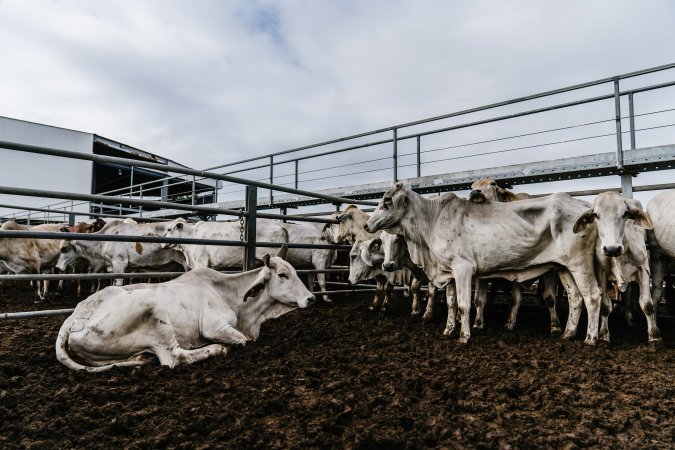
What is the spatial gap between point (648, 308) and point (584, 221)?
117 centimetres

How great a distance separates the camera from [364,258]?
7469 mm

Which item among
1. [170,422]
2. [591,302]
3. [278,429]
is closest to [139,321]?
[170,422]

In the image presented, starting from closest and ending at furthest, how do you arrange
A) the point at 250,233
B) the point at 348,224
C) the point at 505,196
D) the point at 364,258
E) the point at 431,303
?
the point at 250,233 < the point at 431,303 < the point at 505,196 < the point at 364,258 < the point at 348,224

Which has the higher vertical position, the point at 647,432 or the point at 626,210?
Answer: the point at 626,210

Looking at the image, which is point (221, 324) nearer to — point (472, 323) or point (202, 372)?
point (202, 372)

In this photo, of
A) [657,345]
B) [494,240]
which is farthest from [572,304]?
[494,240]

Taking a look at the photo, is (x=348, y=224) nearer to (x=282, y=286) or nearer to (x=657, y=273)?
(x=282, y=286)

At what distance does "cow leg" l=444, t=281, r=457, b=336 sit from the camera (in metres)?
5.20

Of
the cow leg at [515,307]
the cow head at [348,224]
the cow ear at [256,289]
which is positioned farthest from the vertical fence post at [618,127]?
the cow ear at [256,289]

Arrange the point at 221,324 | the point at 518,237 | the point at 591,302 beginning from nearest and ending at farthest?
the point at 221,324, the point at 591,302, the point at 518,237

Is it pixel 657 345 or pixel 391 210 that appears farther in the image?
pixel 391 210

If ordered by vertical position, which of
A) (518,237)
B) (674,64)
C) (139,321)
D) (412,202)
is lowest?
(139,321)

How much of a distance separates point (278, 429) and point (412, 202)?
3.94m

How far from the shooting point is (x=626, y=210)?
463 cm
